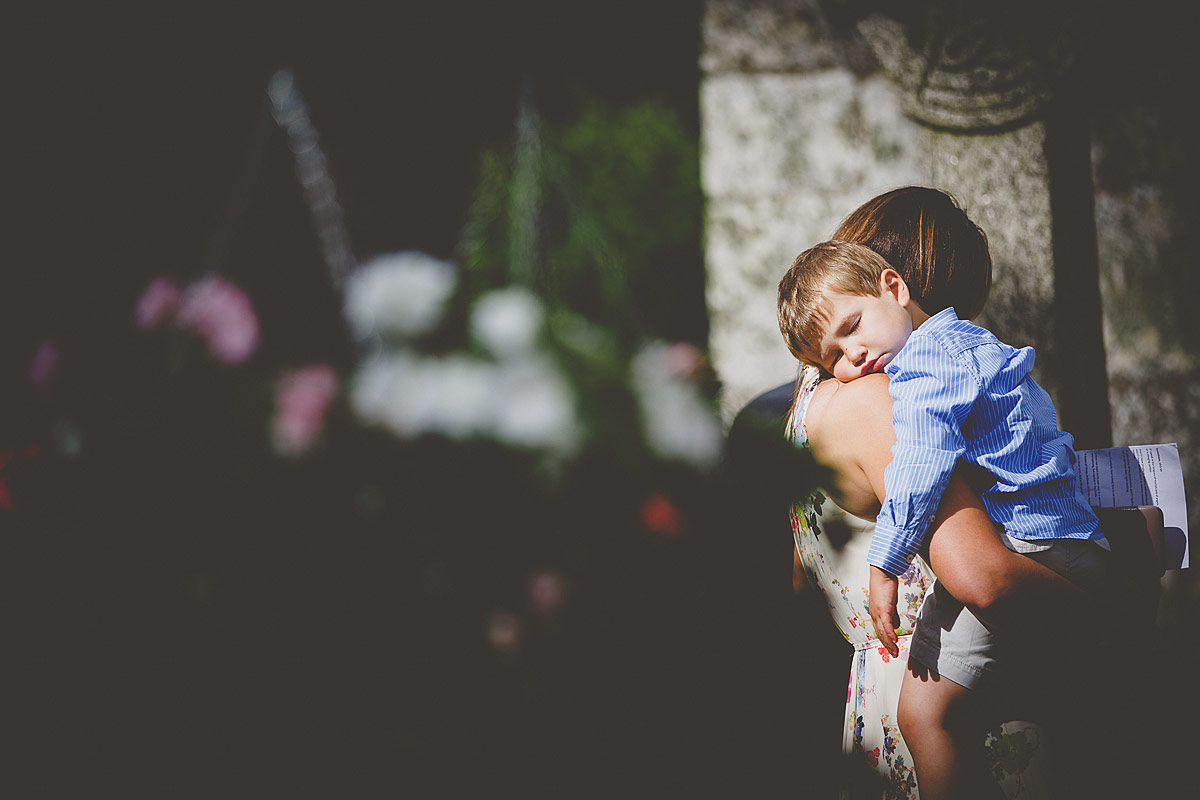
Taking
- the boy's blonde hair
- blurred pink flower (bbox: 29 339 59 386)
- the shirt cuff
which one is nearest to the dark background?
blurred pink flower (bbox: 29 339 59 386)

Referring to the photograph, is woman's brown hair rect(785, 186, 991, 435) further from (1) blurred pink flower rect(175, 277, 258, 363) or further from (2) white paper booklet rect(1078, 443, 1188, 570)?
(1) blurred pink flower rect(175, 277, 258, 363)

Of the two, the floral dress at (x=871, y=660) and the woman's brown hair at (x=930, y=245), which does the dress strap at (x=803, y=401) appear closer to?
the floral dress at (x=871, y=660)

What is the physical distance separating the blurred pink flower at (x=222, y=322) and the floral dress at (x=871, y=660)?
0.97 m

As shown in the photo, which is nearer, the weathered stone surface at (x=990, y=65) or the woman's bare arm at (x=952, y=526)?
the woman's bare arm at (x=952, y=526)

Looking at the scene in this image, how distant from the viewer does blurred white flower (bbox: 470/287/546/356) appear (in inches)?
34.0

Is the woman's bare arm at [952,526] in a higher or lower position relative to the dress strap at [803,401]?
lower

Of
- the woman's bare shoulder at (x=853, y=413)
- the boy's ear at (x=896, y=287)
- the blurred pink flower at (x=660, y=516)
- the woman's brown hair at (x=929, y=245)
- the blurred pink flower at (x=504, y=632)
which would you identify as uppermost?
the woman's brown hair at (x=929, y=245)

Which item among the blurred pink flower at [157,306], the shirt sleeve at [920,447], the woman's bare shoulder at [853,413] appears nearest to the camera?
the blurred pink flower at [157,306]

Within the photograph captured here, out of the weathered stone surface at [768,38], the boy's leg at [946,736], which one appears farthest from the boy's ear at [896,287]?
the weathered stone surface at [768,38]

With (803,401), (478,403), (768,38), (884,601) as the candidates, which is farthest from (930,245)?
(768,38)

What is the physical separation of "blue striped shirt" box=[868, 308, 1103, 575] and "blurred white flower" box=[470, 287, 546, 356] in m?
0.72

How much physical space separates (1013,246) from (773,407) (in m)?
1.02

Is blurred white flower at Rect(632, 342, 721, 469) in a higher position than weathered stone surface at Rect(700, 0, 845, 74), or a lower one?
lower

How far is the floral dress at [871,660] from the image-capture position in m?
1.54
